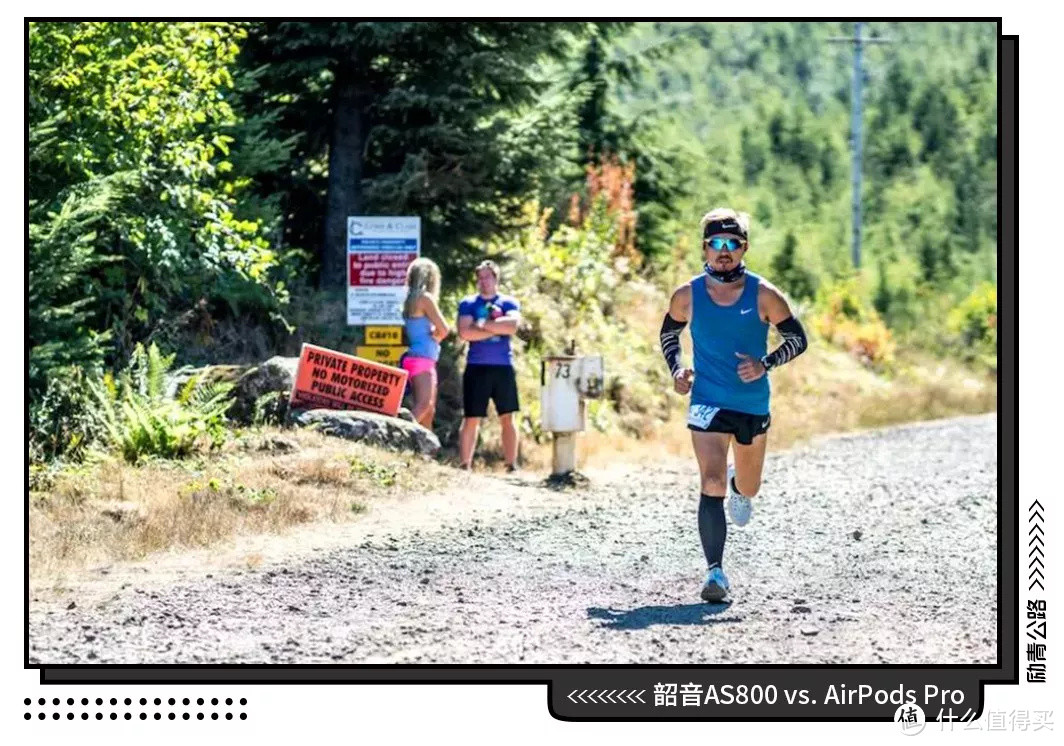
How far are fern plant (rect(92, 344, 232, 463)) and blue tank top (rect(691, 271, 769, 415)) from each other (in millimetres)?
5571

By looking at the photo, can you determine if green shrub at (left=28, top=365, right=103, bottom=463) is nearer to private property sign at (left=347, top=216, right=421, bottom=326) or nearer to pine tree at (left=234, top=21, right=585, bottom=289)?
private property sign at (left=347, top=216, right=421, bottom=326)

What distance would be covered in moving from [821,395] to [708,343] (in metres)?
17.6

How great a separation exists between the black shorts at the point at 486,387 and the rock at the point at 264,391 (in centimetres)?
149

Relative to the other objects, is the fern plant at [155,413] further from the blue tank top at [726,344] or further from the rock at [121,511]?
the blue tank top at [726,344]

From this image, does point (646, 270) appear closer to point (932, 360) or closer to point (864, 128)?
point (932, 360)

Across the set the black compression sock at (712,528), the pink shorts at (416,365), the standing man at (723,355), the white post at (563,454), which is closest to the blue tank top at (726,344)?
the standing man at (723,355)

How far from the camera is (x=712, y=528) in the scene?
9.80m

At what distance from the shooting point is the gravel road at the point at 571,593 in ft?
27.7

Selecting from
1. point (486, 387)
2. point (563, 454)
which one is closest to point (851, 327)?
point (563, 454)

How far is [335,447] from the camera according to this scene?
586 inches

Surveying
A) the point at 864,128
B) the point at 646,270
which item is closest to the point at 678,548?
the point at 646,270

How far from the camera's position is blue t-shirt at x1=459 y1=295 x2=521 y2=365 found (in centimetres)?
1549

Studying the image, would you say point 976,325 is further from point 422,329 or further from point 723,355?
point 723,355
